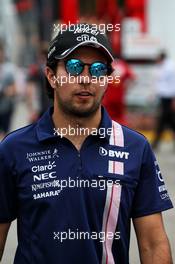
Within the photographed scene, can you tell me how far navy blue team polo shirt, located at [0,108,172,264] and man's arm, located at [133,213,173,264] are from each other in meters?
0.04

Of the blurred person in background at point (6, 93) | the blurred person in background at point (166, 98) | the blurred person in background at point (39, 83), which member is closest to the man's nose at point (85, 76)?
the blurred person in background at point (6, 93)

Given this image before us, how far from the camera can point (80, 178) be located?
3.47 m

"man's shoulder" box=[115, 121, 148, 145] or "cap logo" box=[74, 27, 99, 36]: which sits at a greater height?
"cap logo" box=[74, 27, 99, 36]

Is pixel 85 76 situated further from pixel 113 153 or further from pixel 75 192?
pixel 75 192

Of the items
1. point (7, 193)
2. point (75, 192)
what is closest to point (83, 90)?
point (75, 192)

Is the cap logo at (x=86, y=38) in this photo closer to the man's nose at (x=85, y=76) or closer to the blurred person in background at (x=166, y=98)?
the man's nose at (x=85, y=76)

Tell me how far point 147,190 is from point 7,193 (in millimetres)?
536

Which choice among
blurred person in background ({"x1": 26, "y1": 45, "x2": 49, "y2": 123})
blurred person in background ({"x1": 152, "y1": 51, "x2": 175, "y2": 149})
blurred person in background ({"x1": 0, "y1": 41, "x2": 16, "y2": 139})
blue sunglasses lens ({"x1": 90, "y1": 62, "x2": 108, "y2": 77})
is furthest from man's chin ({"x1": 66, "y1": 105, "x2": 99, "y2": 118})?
blurred person in background ({"x1": 152, "y1": 51, "x2": 175, "y2": 149})

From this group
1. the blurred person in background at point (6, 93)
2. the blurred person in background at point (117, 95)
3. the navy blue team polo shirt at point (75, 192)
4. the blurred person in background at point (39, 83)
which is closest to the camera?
the navy blue team polo shirt at point (75, 192)

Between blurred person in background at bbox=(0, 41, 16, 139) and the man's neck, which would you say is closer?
the man's neck

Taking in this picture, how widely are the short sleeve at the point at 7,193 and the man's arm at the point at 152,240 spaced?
0.48 metres

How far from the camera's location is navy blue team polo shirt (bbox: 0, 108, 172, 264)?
11.3ft

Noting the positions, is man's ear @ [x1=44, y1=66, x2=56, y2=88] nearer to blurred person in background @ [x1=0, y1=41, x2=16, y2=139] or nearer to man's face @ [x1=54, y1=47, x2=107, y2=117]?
man's face @ [x1=54, y1=47, x2=107, y2=117]

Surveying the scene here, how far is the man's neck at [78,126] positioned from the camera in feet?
11.7
